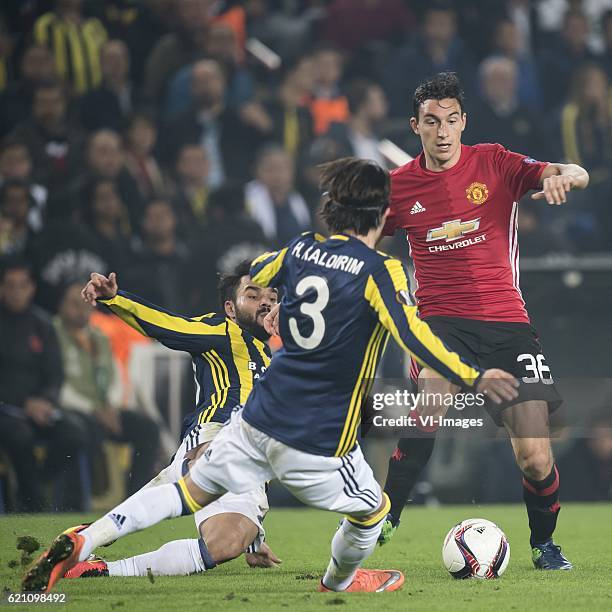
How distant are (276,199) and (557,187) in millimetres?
6359

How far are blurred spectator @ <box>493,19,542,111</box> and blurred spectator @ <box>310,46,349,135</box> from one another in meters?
1.79

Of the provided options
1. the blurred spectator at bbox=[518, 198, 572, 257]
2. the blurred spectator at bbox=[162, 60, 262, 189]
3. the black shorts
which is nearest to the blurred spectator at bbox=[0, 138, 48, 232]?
the blurred spectator at bbox=[162, 60, 262, 189]

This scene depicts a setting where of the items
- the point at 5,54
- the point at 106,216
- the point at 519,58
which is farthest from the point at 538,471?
the point at 5,54

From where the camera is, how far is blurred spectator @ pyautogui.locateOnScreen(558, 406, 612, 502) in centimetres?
1094

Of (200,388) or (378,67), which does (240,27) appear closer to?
(378,67)

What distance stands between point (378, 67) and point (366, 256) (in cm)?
817

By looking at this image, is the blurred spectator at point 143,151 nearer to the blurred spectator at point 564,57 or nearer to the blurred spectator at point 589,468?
the blurred spectator at point 564,57

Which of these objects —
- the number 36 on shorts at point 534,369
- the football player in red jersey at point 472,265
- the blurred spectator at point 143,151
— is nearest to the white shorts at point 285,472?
the football player in red jersey at point 472,265

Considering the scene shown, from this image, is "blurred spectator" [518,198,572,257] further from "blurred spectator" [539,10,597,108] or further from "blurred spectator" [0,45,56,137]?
"blurred spectator" [0,45,56,137]

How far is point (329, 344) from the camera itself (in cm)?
455

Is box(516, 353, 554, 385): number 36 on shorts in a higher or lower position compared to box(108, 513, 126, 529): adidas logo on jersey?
higher

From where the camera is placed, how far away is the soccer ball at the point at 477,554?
18.1 feet

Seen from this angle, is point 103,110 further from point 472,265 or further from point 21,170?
point 472,265

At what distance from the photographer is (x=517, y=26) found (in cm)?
1261
